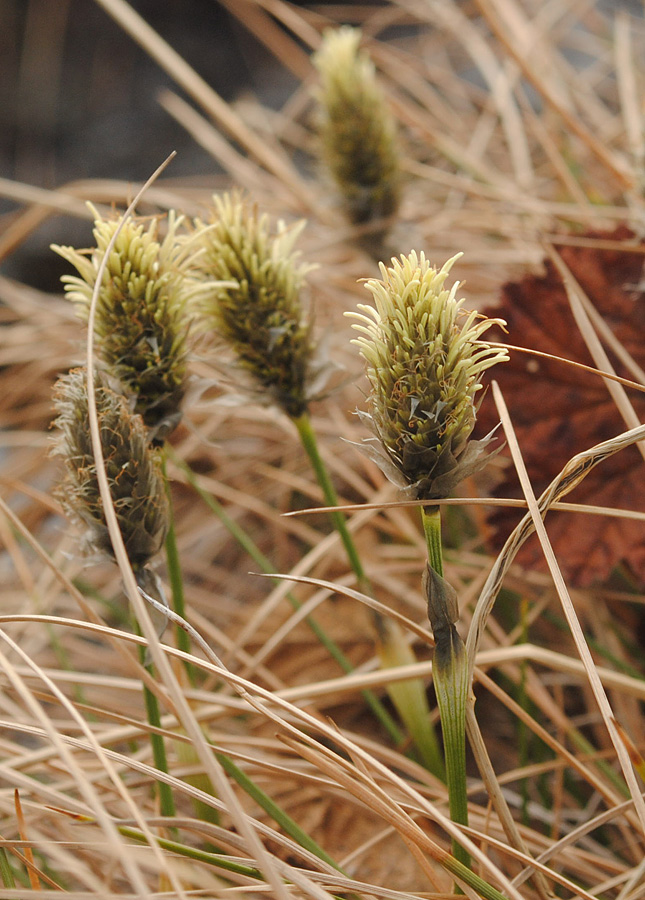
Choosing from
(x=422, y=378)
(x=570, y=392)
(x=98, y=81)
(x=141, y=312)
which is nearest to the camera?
(x=422, y=378)

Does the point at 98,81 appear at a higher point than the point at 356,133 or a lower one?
higher

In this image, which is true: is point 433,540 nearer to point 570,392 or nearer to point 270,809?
point 270,809

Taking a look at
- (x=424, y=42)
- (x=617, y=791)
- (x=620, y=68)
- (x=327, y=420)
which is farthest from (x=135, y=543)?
(x=424, y=42)

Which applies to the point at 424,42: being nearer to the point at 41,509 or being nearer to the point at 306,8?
the point at 306,8

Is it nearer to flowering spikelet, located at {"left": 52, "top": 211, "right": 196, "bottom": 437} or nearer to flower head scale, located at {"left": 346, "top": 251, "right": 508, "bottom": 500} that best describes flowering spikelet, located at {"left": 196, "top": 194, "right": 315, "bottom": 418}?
flowering spikelet, located at {"left": 52, "top": 211, "right": 196, "bottom": 437}

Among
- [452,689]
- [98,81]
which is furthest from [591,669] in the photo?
[98,81]

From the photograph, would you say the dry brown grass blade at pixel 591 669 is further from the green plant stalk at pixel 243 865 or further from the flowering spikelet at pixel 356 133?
the flowering spikelet at pixel 356 133

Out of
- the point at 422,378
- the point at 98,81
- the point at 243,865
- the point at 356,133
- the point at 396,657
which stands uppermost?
the point at 98,81
